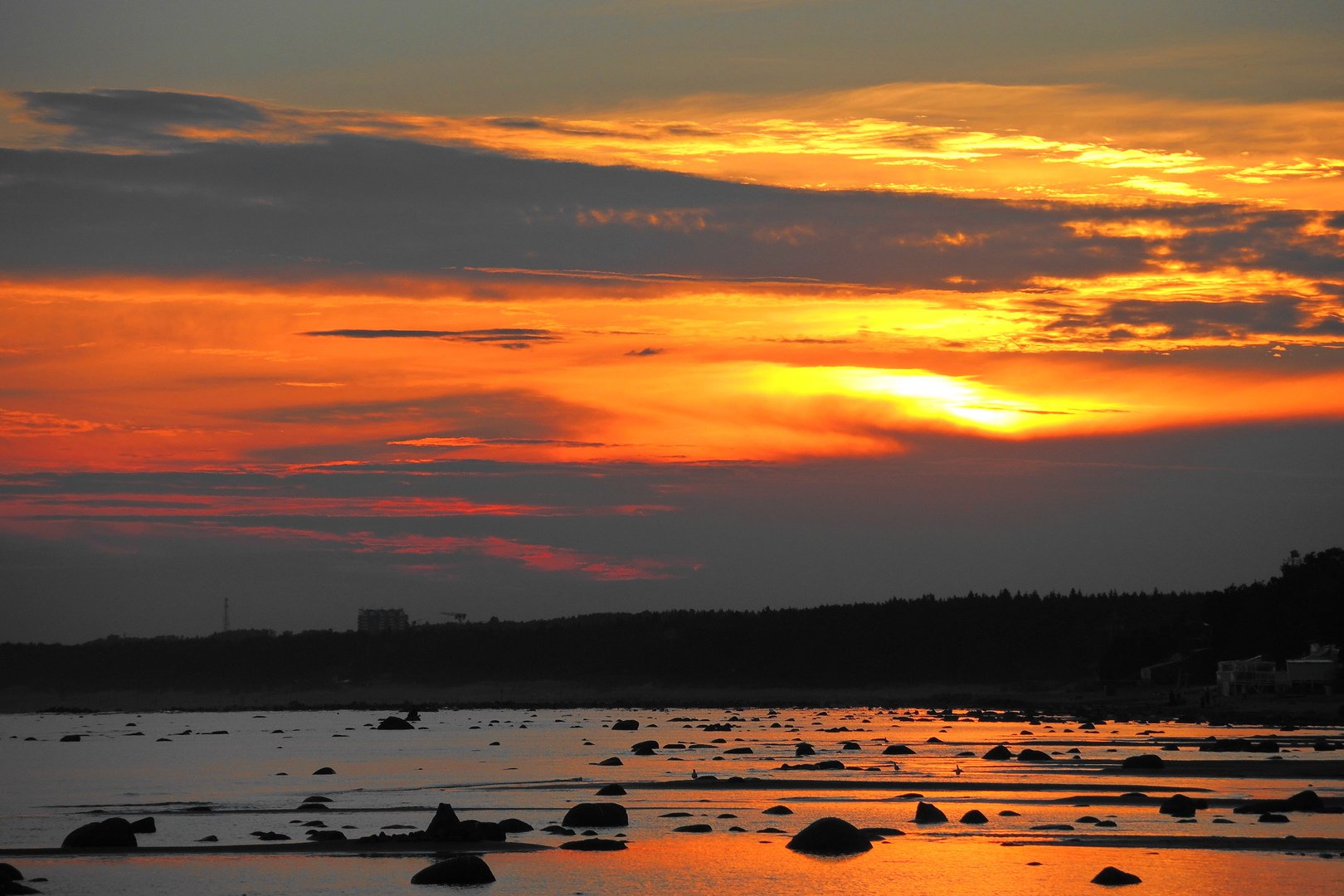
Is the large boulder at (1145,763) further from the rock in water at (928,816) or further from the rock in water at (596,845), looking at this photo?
the rock in water at (596,845)

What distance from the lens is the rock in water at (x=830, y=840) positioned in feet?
102

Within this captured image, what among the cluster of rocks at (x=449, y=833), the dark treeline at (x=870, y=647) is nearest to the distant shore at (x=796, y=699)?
the dark treeline at (x=870, y=647)

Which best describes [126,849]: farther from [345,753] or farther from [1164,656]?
[1164,656]

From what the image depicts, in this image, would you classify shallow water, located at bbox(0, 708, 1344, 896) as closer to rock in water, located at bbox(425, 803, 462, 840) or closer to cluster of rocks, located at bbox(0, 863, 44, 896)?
cluster of rocks, located at bbox(0, 863, 44, 896)

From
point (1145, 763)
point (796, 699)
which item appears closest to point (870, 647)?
point (796, 699)

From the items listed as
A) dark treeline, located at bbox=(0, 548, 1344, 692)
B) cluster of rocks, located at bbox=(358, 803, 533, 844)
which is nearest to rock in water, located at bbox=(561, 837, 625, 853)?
cluster of rocks, located at bbox=(358, 803, 533, 844)

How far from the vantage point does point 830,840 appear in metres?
31.3

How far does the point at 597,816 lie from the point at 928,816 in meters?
7.67

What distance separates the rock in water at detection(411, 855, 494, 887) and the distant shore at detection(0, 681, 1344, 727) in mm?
60404

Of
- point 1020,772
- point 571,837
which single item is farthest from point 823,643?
point 571,837

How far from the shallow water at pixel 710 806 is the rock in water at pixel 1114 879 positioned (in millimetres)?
262

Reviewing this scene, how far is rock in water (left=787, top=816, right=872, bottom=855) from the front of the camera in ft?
102

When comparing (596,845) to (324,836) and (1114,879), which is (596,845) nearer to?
(324,836)

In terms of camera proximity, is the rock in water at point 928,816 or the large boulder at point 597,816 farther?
the large boulder at point 597,816
